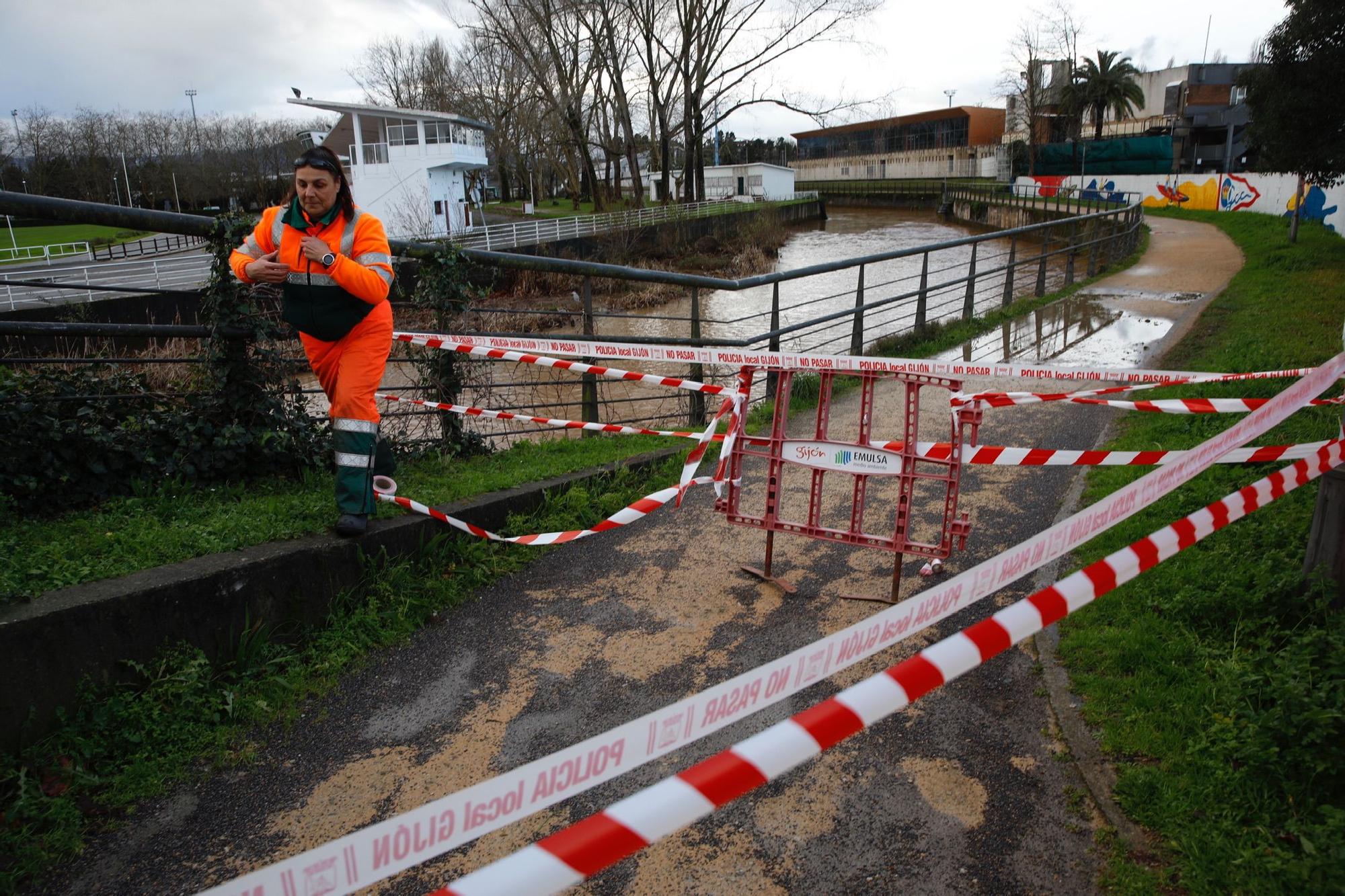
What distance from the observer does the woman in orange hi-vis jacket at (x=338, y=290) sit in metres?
3.59

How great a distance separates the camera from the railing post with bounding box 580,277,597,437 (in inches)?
241

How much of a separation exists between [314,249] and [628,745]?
2612 millimetres

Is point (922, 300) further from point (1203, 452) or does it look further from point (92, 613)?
point (92, 613)

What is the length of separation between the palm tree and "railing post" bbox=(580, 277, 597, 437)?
Result: 207ft

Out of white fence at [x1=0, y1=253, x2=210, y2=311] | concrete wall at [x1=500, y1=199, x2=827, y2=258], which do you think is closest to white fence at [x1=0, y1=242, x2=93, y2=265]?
white fence at [x1=0, y1=253, x2=210, y2=311]

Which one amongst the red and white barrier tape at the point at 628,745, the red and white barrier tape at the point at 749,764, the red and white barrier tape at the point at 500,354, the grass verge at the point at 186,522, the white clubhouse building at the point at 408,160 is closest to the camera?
→ the red and white barrier tape at the point at 749,764

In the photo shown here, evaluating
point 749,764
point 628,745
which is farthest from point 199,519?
point 749,764

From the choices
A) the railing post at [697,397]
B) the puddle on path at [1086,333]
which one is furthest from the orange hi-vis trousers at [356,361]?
the puddle on path at [1086,333]

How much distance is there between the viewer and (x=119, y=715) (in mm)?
2963

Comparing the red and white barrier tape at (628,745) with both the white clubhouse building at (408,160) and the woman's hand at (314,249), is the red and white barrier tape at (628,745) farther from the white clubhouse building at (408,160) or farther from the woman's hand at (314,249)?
the white clubhouse building at (408,160)

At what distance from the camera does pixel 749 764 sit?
163 cm

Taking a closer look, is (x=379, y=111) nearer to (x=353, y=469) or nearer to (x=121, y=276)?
(x=121, y=276)

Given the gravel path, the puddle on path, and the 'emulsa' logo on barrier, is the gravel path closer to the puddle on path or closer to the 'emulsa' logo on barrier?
the 'emulsa' logo on barrier

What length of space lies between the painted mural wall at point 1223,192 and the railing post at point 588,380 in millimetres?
21899
